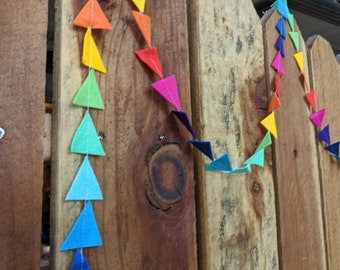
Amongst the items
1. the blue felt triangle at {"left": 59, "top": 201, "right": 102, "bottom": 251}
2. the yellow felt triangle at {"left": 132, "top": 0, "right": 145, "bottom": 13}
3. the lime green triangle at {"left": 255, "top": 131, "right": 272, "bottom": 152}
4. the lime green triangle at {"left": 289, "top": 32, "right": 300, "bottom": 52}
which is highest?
the lime green triangle at {"left": 289, "top": 32, "right": 300, "bottom": 52}

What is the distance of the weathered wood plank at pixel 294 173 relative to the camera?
3.65 feet

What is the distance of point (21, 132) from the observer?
670mm

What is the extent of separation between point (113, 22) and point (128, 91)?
0.15m

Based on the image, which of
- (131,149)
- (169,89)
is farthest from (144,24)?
(131,149)

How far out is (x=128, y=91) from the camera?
2.71ft

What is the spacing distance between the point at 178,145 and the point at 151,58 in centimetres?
21

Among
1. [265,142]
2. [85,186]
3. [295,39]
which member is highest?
[295,39]

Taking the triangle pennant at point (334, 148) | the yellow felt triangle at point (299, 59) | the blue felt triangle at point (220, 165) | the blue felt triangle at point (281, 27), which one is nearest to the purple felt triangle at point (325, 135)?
the triangle pennant at point (334, 148)

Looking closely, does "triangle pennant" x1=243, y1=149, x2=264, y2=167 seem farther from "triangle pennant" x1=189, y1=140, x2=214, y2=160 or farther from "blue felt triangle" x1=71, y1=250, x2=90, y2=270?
"blue felt triangle" x1=71, y1=250, x2=90, y2=270

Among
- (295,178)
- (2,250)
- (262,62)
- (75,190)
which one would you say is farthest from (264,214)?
(2,250)

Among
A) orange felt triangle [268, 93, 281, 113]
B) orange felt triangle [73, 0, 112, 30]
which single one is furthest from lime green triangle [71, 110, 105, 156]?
orange felt triangle [268, 93, 281, 113]

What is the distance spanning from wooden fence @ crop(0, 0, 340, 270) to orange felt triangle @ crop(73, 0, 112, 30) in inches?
0.7

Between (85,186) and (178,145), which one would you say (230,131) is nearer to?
(178,145)

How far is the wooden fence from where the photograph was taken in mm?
677
